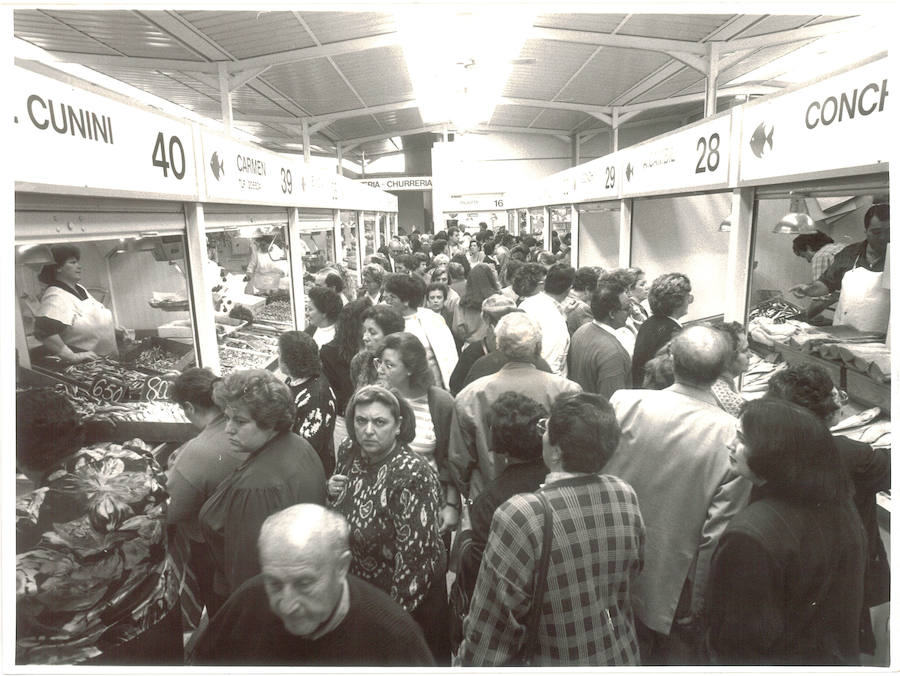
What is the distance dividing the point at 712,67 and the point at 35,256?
22.9ft

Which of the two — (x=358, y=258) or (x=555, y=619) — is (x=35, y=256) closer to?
(x=555, y=619)

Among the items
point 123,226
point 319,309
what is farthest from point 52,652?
point 319,309

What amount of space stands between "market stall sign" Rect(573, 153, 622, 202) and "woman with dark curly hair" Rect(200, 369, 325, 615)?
3986 mm

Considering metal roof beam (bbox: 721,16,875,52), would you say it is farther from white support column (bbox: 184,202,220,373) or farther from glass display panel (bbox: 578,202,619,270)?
white support column (bbox: 184,202,220,373)

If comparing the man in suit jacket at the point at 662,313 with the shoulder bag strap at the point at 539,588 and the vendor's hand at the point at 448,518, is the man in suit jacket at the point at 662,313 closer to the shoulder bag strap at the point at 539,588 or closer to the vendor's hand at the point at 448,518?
the vendor's hand at the point at 448,518

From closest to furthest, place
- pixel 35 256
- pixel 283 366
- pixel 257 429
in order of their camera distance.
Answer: pixel 257 429 < pixel 35 256 < pixel 283 366

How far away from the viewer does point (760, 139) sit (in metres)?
2.56

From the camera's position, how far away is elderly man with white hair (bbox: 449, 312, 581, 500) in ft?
7.72

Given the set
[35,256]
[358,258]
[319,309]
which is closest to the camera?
[35,256]

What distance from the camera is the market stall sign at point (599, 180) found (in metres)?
5.20

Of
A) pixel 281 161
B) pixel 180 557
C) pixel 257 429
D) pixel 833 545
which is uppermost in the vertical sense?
pixel 281 161

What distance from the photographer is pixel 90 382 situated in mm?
2727

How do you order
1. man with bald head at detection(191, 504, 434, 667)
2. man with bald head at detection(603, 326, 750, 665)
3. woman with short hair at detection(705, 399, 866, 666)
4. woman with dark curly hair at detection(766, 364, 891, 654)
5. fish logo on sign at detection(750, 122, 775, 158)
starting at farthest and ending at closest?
1. fish logo on sign at detection(750, 122, 775, 158)
2. man with bald head at detection(603, 326, 750, 665)
3. woman with dark curly hair at detection(766, 364, 891, 654)
4. woman with short hair at detection(705, 399, 866, 666)
5. man with bald head at detection(191, 504, 434, 667)

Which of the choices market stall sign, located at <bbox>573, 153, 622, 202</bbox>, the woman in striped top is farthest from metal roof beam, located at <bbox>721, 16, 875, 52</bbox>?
the woman in striped top
